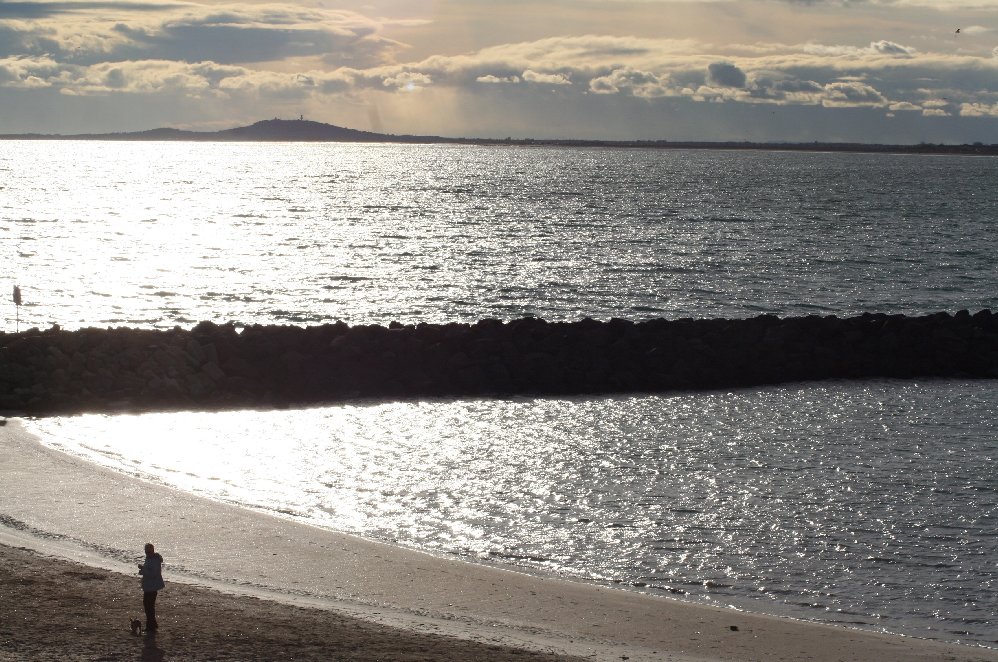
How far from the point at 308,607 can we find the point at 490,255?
48.4m

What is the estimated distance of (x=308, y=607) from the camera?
40.1 ft

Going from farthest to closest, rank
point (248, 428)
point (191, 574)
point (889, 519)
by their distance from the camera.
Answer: point (248, 428) < point (889, 519) < point (191, 574)

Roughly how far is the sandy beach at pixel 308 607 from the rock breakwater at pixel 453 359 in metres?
9.14

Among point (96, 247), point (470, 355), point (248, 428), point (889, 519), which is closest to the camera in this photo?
point (889, 519)

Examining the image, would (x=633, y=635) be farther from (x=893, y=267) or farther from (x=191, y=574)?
(x=893, y=267)

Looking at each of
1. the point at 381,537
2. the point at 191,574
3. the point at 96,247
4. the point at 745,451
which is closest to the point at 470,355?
the point at 745,451

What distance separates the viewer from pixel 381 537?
51.1 feet

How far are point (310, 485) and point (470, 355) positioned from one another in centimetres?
1039

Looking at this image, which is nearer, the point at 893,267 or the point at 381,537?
the point at 381,537

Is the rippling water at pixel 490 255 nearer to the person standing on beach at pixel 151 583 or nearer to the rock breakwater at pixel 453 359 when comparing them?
the rock breakwater at pixel 453 359

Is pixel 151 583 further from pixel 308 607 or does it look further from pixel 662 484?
pixel 662 484

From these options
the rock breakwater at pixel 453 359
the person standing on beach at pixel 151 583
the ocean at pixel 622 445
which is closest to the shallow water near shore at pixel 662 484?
the ocean at pixel 622 445

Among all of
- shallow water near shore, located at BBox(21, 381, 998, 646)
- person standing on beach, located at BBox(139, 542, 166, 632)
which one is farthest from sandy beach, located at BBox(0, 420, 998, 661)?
shallow water near shore, located at BBox(21, 381, 998, 646)

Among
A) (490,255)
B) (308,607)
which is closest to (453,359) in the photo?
(308,607)
